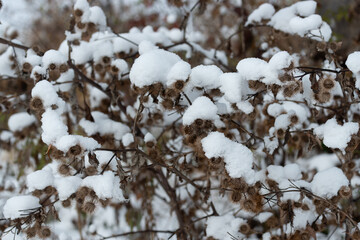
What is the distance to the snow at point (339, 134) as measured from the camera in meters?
1.32

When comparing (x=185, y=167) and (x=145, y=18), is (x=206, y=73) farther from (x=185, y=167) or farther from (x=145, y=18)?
(x=145, y=18)

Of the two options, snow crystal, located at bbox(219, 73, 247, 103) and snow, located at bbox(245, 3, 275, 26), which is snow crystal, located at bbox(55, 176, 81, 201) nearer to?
snow crystal, located at bbox(219, 73, 247, 103)

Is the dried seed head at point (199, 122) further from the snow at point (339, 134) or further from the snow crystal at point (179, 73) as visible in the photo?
the snow at point (339, 134)

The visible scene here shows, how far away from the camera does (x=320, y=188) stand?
145 centimetres

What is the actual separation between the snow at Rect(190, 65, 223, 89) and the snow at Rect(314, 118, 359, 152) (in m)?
0.45

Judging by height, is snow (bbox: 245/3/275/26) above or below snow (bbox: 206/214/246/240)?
above

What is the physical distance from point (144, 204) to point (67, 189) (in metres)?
1.04

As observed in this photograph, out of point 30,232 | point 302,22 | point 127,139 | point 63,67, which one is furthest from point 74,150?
point 302,22

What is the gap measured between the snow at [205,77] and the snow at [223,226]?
0.66 meters

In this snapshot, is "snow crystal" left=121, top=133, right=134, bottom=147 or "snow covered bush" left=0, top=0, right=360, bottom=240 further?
"snow crystal" left=121, top=133, right=134, bottom=147

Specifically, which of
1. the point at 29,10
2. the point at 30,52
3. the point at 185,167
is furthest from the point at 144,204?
the point at 29,10

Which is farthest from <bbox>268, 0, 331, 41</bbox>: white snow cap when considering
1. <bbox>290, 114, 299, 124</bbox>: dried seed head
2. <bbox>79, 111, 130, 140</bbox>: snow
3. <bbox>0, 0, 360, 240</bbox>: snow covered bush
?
<bbox>79, 111, 130, 140</bbox>: snow

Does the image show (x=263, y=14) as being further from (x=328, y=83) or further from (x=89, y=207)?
(x=89, y=207)

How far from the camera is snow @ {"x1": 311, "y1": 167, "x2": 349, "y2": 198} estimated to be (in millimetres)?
1423
